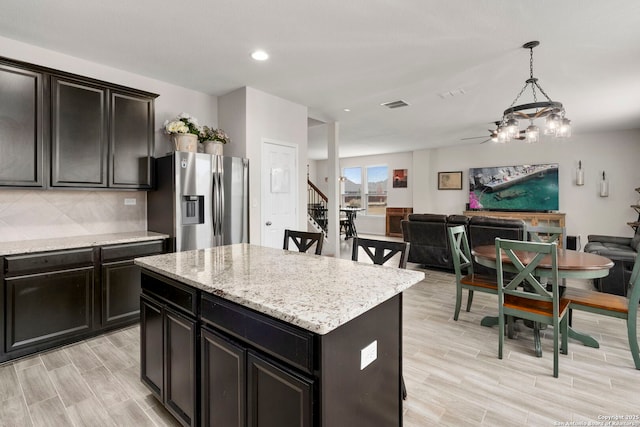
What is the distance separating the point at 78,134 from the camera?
2.98 m

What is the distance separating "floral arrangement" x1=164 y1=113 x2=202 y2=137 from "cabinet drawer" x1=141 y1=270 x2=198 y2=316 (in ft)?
6.95

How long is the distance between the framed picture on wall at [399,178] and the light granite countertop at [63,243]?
27.6 feet

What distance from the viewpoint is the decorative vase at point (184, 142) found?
139 inches

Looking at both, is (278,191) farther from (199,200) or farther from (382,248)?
(382,248)

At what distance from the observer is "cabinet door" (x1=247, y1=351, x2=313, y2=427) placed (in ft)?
3.61

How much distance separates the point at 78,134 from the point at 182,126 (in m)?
0.97

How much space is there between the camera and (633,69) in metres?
3.64

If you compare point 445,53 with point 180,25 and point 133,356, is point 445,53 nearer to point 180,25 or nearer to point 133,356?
point 180,25

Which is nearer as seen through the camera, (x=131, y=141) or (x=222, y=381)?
(x=222, y=381)

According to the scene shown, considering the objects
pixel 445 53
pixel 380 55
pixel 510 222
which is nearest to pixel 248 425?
pixel 380 55

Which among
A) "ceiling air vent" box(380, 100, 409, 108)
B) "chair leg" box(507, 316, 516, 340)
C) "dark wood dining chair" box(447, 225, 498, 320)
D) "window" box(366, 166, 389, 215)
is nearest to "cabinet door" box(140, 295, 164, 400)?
"dark wood dining chair" box(447, 225, 498, 320)

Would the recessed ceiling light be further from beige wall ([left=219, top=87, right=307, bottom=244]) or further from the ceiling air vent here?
the ceiling air vent

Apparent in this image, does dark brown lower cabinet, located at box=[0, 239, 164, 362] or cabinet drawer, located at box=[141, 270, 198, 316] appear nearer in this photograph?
cabinet drawer, located at box=[141, 270, 198, 316]

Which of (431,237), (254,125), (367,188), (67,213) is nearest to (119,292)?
(67,213)
